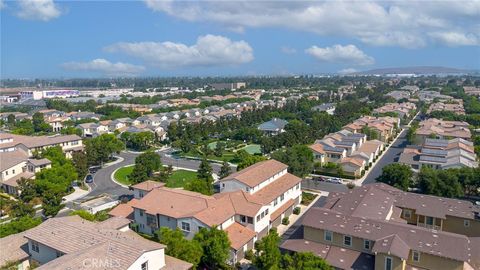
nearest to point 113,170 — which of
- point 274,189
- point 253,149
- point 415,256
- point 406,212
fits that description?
point 253,149

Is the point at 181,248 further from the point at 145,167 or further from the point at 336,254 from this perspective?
the point at 145,167

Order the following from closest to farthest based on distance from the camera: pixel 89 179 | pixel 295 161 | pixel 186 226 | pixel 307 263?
pixel 307 263 < pixel 186 226 < pixel 295 161 < pixel 89 179

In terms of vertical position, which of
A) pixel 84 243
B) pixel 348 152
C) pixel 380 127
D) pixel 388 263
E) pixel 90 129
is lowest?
pixel 348 152

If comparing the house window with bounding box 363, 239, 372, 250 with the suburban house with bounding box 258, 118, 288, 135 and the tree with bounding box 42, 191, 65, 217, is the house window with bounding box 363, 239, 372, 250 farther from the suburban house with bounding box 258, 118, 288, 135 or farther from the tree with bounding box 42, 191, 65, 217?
the suburban house with bounding box 258, 118, 288, 135

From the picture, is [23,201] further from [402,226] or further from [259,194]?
[402,226]

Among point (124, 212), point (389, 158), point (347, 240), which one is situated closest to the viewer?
point (347, 240)

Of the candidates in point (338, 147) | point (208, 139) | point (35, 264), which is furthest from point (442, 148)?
point (35, 264)
